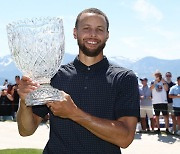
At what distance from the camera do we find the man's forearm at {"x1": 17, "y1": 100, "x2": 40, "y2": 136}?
269 cm

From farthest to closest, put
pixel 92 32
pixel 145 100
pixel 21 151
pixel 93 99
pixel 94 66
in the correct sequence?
1. pixel 145 100
2. pixel 21 151
3. pixel 94 66
4. pixel 93 99
5. pixel 92 32

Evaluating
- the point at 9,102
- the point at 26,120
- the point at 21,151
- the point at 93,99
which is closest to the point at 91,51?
the point at 93,99

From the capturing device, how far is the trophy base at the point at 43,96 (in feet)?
7.33

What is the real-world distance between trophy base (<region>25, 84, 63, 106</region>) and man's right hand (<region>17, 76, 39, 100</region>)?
0.04 m

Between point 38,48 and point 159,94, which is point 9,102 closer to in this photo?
point 159,94

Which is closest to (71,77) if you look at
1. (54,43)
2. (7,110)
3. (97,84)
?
(97,84)

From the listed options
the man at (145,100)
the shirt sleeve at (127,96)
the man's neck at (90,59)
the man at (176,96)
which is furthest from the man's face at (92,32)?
the man at (145,100)

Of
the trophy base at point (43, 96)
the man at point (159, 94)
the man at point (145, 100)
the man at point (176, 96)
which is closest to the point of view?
the trophy base at point (43, 96)

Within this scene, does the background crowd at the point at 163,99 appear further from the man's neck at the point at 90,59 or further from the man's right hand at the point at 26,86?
the man's right hand at the point at 26,86

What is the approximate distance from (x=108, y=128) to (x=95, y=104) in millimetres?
253

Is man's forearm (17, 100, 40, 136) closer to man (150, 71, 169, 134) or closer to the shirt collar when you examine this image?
the shirt collar

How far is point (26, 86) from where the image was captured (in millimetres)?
2352

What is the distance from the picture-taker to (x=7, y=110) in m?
14.7

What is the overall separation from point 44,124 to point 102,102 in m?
11.2
